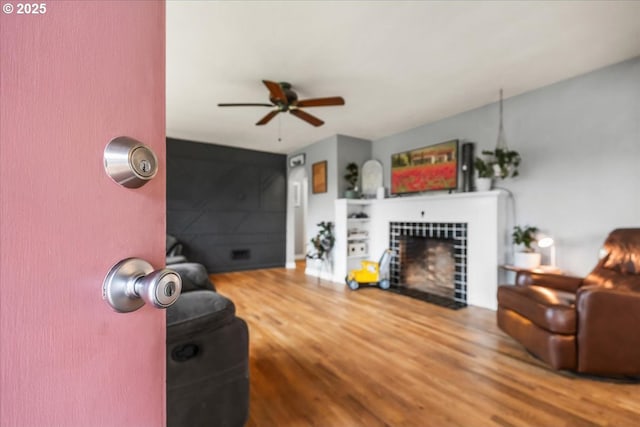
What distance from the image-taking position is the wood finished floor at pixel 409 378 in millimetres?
1528

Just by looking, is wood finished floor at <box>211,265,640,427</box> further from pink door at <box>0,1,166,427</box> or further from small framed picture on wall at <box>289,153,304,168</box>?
small framed picture on wall at <box>289,153,304,168</box>

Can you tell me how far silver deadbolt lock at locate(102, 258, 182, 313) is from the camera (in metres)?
0.37

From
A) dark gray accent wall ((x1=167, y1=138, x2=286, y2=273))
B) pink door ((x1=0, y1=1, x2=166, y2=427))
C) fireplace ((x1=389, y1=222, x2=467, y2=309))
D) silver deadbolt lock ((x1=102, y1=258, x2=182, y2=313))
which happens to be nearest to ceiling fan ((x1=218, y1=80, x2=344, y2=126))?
fireplace ((x1=389, y1=222, x2=467, y2=309))

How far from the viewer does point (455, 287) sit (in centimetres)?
375

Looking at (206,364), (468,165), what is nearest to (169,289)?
(206,364)

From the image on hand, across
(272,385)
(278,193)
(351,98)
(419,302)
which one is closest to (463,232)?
(419,302)

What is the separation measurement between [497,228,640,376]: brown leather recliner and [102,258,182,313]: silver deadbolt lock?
2.44 meters

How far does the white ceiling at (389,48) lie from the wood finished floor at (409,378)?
8.18 ft

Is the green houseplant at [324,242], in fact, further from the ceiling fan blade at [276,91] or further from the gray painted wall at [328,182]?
the ceiling fan blade at [276,91]

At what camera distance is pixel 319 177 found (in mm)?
5379

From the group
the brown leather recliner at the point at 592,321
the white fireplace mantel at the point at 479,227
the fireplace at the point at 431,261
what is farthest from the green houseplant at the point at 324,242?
the brown leather recliner at the point at 592,321

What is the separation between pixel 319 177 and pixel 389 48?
123 inches

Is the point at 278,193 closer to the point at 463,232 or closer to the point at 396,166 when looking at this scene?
the point at 396,166

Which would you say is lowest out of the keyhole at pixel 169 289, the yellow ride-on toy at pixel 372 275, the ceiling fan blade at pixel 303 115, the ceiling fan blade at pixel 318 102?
the yellow ride-on toy at pixel 372 275
